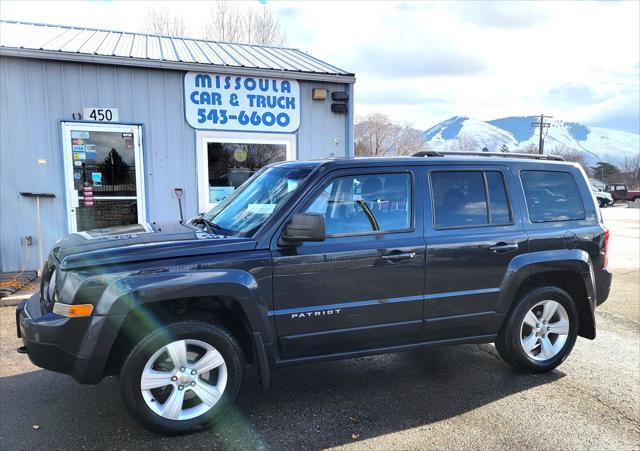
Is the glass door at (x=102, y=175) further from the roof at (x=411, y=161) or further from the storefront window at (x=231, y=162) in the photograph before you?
the roof at (x=411, y=161)

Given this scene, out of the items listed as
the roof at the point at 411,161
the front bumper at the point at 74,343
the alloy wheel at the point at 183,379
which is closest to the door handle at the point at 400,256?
the roof at the point at 411,161

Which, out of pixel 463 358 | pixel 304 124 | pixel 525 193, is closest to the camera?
pixel 525 193

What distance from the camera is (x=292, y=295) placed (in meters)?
3.26

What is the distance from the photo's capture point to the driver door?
3273 millimetres

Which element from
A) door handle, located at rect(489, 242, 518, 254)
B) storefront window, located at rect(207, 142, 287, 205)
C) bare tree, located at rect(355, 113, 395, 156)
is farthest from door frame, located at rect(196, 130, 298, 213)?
bare tree, located at rect(355, 113, 395, 156)

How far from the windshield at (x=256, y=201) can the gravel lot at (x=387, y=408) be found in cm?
138

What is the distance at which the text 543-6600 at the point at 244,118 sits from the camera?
812 centimetres

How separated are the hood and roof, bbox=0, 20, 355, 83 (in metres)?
4.85

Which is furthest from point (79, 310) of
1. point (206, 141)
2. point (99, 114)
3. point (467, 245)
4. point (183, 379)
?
point (206, 141)

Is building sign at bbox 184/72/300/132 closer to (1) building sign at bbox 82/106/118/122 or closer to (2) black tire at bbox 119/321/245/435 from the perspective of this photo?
(1) building sign at bbox 82/106/118/122

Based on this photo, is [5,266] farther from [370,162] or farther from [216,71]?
[370,162]

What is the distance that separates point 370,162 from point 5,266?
656cm

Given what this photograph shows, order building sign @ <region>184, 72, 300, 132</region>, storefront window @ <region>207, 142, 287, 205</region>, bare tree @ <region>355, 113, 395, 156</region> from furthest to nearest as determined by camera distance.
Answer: bare tree @ <region>355, 113, 395, 156</region> → storefront window @ <region>207, 142, 287, 205</region> → building sign @ <region>184, 72, 300, 132</region>

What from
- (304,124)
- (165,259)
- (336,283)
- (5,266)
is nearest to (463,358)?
(336,283)
